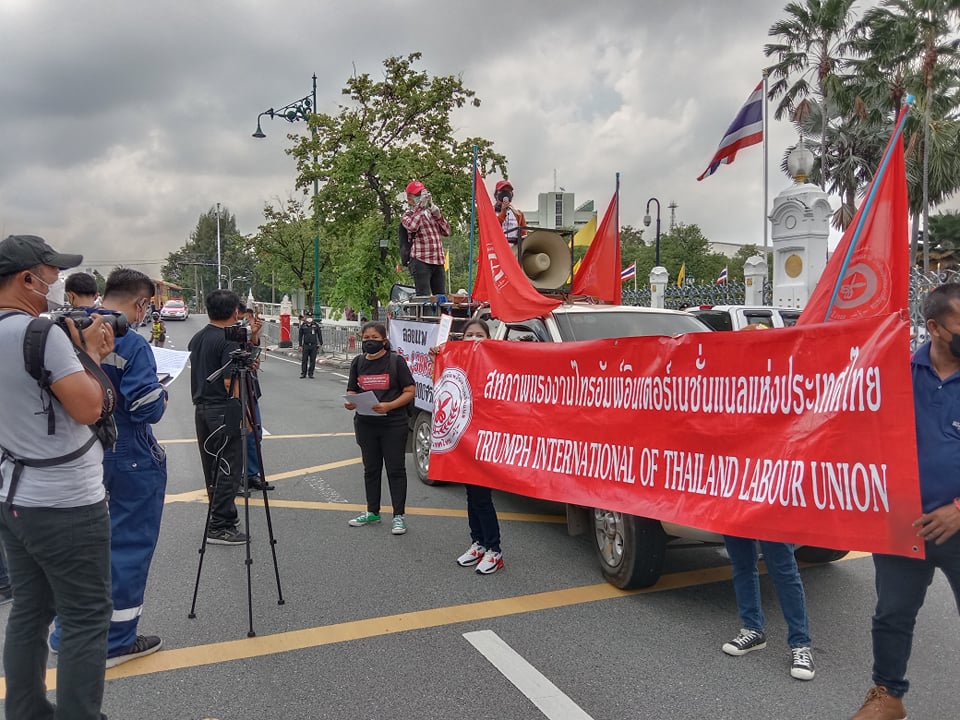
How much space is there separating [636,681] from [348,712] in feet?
4.66

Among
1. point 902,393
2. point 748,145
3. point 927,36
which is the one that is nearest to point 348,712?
point 902,393

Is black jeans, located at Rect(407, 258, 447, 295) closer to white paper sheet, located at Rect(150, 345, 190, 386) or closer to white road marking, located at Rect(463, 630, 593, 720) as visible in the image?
white paper sheet, located at Rect(150, 345, 190, 386)

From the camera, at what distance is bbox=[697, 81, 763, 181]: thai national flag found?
13.6 m

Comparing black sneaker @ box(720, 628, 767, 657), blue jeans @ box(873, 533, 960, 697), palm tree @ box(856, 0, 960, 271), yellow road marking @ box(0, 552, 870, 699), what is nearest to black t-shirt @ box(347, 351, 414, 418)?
yellow road marking @ box(0, 552, 870, 699)

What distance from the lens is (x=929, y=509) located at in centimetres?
277

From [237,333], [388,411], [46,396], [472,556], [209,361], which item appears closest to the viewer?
[46,396]

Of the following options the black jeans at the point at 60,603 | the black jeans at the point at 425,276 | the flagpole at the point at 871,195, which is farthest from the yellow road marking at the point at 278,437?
the flagpole at the point at 871,195

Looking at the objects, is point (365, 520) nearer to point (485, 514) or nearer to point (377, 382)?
point (377, 382)

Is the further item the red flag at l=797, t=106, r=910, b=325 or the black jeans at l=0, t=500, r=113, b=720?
the red flag at l=797, t=106, r=910, b=325

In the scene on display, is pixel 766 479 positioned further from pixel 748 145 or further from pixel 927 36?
pixel 927 36

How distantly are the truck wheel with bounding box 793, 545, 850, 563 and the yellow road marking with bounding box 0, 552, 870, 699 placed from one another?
1.75 feet

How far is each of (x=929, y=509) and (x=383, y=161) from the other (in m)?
19.3

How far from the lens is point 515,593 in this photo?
15.4 ft

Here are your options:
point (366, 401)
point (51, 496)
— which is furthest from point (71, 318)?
point (366, 401)
